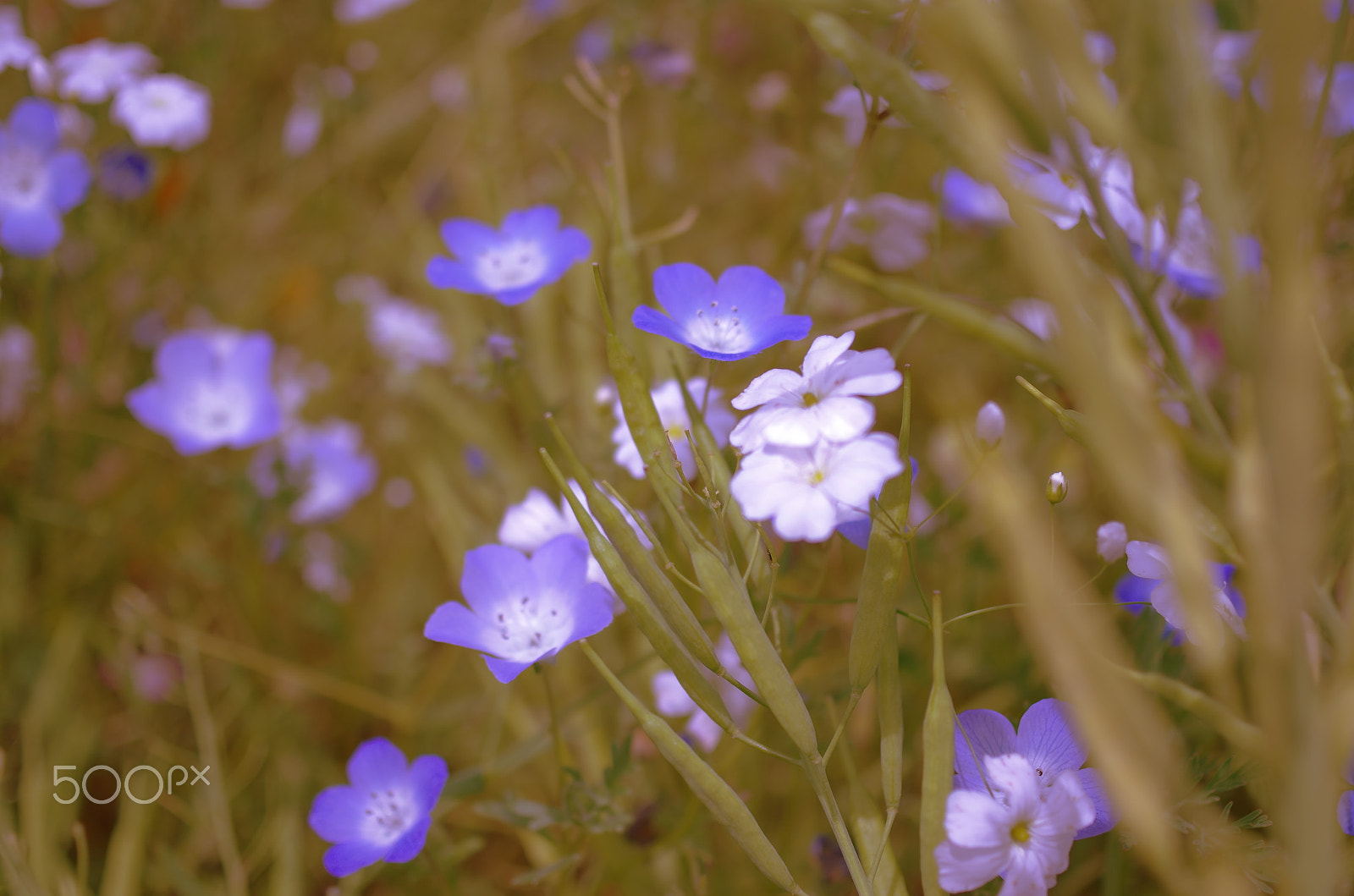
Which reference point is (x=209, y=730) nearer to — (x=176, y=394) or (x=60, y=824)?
(x=60, y=824)

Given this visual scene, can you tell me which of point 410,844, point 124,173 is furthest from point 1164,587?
point 124,173

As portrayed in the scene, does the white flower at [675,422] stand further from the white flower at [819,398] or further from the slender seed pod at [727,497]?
the white flower at [819,398]

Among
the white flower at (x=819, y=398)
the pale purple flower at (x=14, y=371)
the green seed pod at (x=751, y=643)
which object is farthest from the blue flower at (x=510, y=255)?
the pale purple flower at (x=14, y=371)

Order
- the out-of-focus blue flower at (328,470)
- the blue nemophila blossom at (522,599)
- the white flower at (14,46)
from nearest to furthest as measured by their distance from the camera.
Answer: the blue nemophila blossom at (522,599)
the white flower at (14,46)
the out-of-focus blue flower at (328,470)

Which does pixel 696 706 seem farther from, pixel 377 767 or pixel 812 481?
pixel 812 481

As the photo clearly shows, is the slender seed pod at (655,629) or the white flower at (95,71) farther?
the white flower at (95,71)

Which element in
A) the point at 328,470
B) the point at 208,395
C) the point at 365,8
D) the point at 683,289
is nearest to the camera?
the point at 683,289
